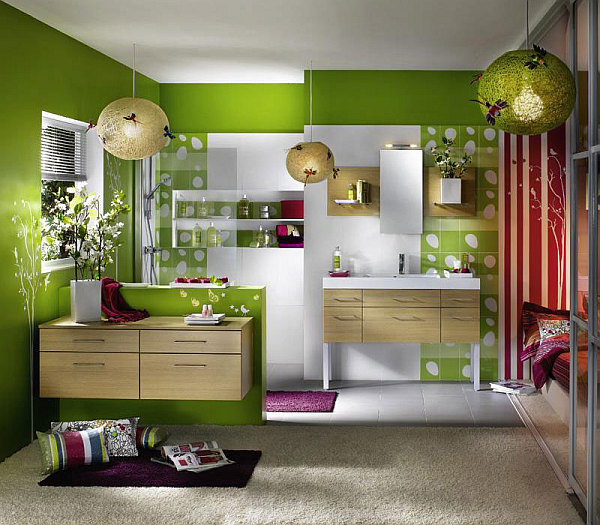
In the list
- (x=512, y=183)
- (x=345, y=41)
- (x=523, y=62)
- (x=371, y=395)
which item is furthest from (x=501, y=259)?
(x=523, y=62)

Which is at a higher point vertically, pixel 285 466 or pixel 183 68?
pixel 183 68

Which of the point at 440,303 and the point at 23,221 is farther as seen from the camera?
the point at 440,303

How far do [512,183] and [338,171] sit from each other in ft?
4.94

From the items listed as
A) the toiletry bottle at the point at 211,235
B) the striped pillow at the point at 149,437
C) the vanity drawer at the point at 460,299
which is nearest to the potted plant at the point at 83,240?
the striped pillow at the point at 149,437

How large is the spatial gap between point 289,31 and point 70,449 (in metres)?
3.11

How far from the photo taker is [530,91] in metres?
3.31

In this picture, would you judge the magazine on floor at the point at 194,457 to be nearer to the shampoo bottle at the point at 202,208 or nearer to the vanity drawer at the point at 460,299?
the shampoo bottle at the point at 202,208

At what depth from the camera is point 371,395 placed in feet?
21.2

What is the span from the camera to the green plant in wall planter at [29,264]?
4.98 metres

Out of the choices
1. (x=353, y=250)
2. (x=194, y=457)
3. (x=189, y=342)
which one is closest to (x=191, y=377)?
(x=189, y=342)

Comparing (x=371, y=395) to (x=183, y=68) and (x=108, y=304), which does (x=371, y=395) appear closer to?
(x=108, y=304)

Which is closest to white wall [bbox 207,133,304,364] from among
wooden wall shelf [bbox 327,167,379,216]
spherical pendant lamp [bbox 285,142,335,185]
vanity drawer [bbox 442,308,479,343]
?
wooden wall shelf [bbox 327,167,379,216]

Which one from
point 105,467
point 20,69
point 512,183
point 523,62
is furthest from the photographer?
point 512,183

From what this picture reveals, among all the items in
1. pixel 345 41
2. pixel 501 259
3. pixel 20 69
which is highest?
pixel 345 41
